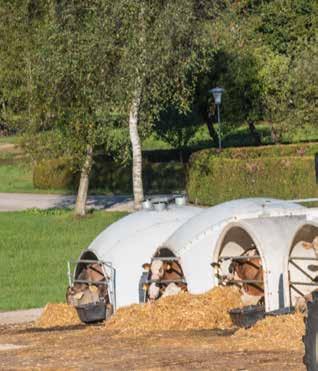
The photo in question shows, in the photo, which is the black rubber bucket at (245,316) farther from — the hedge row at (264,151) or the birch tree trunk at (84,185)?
the hedge row at (264,151)

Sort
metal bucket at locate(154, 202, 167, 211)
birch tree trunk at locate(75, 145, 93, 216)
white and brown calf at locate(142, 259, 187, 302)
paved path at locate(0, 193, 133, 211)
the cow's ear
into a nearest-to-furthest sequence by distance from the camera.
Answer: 1. the cow's ear
2. white and brown calf at locate(142, 259, 187, 302)
3. metal bucket at locate(154, 202, 167, 211)
4. birch tree trunk at locate(75, 145, 93, 216)
5. paved path at locate(0, 193, 133, 211)

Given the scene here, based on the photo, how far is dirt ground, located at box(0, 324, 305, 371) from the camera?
13234 millimetres

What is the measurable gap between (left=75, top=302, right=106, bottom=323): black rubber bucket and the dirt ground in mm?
2000

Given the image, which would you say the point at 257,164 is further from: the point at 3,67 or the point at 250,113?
the point at 250,113

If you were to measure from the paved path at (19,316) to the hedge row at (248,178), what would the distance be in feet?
57.5

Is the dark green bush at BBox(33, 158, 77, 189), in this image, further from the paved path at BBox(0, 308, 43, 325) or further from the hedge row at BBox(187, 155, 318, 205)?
the paved path at BBox(0, 308, 43, 325)

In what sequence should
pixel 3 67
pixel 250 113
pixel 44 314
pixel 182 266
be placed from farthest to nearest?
pixel 250 113, pixel 3 67, pixel 44 314, pixel 182 266

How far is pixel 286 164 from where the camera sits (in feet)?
145

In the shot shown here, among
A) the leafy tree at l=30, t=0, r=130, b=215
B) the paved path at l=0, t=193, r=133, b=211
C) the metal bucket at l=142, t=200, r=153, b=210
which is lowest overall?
the paved path at l=0, t=193, r=133, b=211

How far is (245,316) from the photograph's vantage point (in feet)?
53.5

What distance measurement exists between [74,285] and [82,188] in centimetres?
2352

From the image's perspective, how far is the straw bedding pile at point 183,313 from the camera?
1680cm

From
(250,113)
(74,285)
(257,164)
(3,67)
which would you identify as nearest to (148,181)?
(250,113)

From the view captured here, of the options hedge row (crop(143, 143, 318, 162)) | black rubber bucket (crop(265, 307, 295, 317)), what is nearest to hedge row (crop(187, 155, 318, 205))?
hedge row (crop(143, 143, 318, 162))
